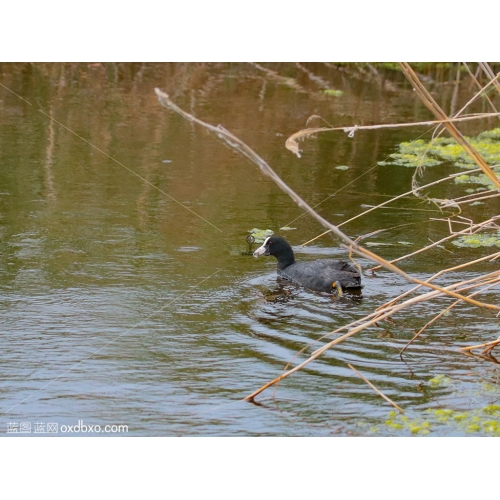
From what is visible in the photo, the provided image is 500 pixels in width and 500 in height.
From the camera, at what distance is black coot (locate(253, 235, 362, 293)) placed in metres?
7.46

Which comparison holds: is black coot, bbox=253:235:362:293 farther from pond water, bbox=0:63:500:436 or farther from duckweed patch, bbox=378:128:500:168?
duckweed patch, bbox=378:128:500:168

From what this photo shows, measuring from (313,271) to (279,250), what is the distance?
53 centimetres

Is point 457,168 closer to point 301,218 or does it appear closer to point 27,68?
point 301,218

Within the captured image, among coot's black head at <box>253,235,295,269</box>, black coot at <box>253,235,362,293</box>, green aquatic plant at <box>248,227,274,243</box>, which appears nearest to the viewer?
black coot at <box>253,235,362,293</box>

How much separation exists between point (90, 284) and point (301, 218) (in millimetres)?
3139

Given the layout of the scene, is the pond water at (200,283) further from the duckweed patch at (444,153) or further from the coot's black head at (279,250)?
the duckweed patch at (444,153)

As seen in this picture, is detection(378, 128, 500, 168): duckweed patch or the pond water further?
detection(378, 128, 500, 168): duckweed patch

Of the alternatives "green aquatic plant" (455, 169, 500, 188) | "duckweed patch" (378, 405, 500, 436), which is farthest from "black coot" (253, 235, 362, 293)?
"green aquatic plant" (455, 169, 500, 188)

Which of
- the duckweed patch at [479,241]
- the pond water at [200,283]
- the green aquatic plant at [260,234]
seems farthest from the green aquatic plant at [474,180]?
the green aquatic plant at [260,234]

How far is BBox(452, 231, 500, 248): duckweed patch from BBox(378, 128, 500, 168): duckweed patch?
2.44m

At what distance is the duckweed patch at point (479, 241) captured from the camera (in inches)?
345

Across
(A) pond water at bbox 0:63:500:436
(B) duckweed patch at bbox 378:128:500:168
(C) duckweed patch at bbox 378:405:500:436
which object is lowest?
(C) duckweed patch at bbox 378:405:500:436

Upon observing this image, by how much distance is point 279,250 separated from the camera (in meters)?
8.15

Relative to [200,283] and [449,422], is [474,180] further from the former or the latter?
A: [449,422]
